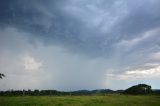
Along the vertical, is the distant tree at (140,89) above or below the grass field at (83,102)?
above

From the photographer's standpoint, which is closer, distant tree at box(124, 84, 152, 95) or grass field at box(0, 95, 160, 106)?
grass field at box(0, 95, 160, 106)

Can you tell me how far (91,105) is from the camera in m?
44.2

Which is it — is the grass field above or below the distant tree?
below

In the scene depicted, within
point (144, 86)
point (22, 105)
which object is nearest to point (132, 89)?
point (144, 86)

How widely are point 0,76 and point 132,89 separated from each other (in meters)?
88.1

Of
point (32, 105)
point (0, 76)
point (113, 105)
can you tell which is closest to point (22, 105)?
point (32, 105)

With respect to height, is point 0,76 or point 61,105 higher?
point 0,76

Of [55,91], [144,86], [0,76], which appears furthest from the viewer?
[55,91]

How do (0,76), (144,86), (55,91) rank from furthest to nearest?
(55,91)
(144,86)
(0,76)

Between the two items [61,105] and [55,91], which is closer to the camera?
[61,105]

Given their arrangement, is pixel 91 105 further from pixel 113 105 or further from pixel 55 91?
pixel 55 91

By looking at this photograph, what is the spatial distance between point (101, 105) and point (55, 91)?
11913 centimetres

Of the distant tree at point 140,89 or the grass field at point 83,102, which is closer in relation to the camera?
the grass field at point 83,102

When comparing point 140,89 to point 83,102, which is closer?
point 83,102
